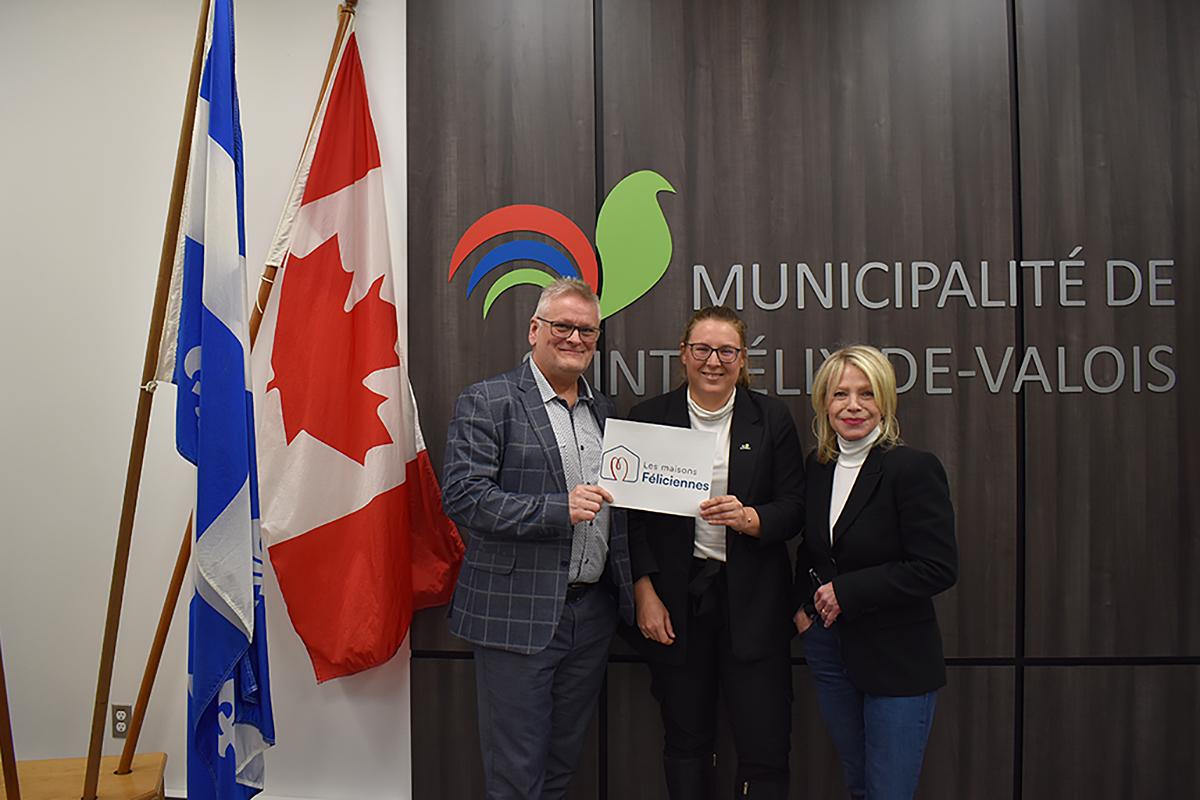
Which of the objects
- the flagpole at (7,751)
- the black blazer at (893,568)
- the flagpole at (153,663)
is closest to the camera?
the flagpole at (7,751)

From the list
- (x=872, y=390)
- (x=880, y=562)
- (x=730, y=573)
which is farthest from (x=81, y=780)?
(x=872, y=390)

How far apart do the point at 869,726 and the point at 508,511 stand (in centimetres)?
111

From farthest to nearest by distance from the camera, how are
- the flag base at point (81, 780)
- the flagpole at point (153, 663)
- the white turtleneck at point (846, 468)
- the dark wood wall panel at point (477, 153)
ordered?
the dark wood wall panel at point (477, 153)
the flagpole at point (153, 663)
the flag base at point (81, 780)
the white turtleneck at point (846, 468)

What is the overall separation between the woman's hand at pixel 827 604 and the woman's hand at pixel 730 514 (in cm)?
23

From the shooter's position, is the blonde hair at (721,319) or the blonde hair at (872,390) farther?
the blonde hair at (721,319)

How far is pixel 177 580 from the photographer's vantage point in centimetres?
272

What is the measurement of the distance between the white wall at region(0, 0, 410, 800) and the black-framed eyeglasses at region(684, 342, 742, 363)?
1644 millimetres

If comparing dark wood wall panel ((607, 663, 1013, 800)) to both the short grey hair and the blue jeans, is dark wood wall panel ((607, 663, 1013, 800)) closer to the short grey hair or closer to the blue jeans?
the blue jeans

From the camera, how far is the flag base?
2.49m

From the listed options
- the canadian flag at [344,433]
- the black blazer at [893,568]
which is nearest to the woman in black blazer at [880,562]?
the black blazer at [893,568]

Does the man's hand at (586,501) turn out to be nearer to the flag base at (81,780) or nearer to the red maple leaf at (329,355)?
the red maple leaf at (329,355)

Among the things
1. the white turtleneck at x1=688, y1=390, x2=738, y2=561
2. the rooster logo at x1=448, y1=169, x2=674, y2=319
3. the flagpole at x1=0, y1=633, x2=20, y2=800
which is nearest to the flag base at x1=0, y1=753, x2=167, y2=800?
the flagpole at x1=0, y1=633, x2=20, y2=800

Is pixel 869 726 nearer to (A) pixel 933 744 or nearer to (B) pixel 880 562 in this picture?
(B) pixel 880 562

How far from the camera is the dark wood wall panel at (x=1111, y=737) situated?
2.78 metres
